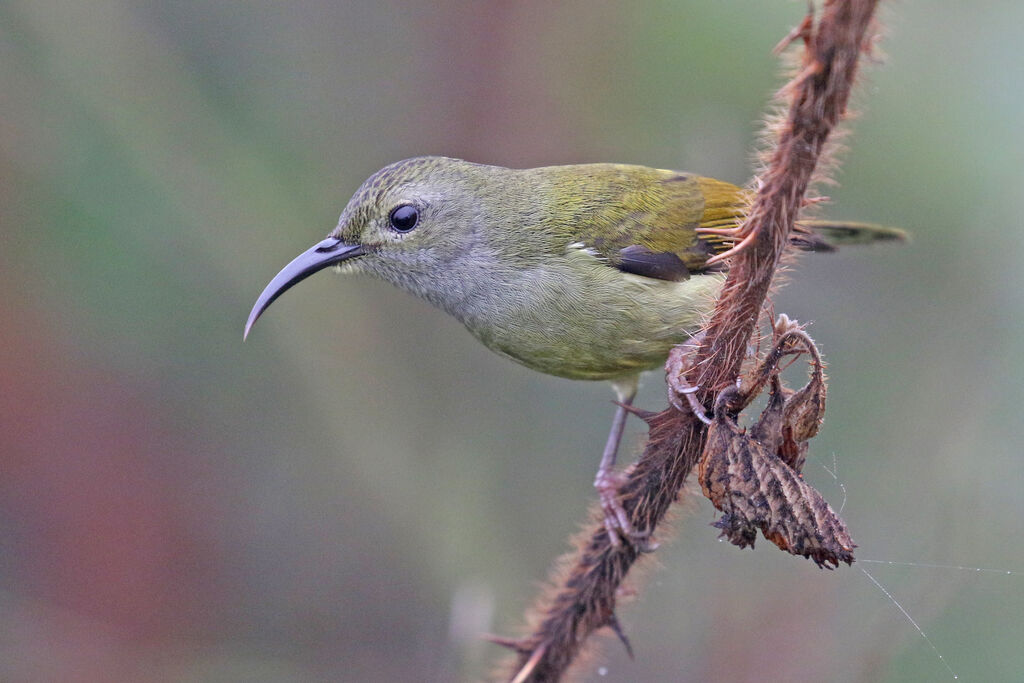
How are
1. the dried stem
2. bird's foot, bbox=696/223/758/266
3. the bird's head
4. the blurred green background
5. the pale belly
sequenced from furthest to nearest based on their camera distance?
the blurred green background → the bird's head → the pale belly → bird's foot, bbox=696/223/758/266 → the dried stem

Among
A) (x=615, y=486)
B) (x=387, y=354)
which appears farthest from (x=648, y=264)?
→ (x=387, y=354)

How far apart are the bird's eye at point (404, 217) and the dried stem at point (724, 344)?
163 cm

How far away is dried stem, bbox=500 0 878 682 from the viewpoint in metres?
1.81

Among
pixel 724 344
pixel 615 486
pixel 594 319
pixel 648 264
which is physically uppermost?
pixel 724 344

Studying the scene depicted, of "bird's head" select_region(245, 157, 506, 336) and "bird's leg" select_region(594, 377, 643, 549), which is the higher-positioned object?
"bird's head" select_region(245, 157, 506, 336)

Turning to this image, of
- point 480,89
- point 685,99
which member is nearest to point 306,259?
point 480,89

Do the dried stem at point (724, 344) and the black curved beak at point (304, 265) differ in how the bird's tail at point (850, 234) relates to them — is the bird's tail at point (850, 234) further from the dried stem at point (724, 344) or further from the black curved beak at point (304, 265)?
the black curved beak at point (304, 265)

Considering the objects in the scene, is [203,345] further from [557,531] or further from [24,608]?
[557,531]

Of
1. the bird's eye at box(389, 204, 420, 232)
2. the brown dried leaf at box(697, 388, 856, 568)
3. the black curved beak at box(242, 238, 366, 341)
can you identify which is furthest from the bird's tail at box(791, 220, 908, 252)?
the brown dried leaf at box(697, 388, 856, 568)

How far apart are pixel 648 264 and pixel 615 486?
4.36 ft

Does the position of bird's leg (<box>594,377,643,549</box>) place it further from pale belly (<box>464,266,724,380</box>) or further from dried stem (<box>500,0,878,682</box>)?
pale belly (<box>464,266,724,380</box>)

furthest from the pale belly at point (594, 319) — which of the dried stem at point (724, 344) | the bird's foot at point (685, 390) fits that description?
the bird's foot at point (685, 390)

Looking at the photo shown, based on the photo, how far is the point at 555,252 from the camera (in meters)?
4.21

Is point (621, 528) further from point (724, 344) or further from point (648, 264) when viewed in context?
point (648, 264)
